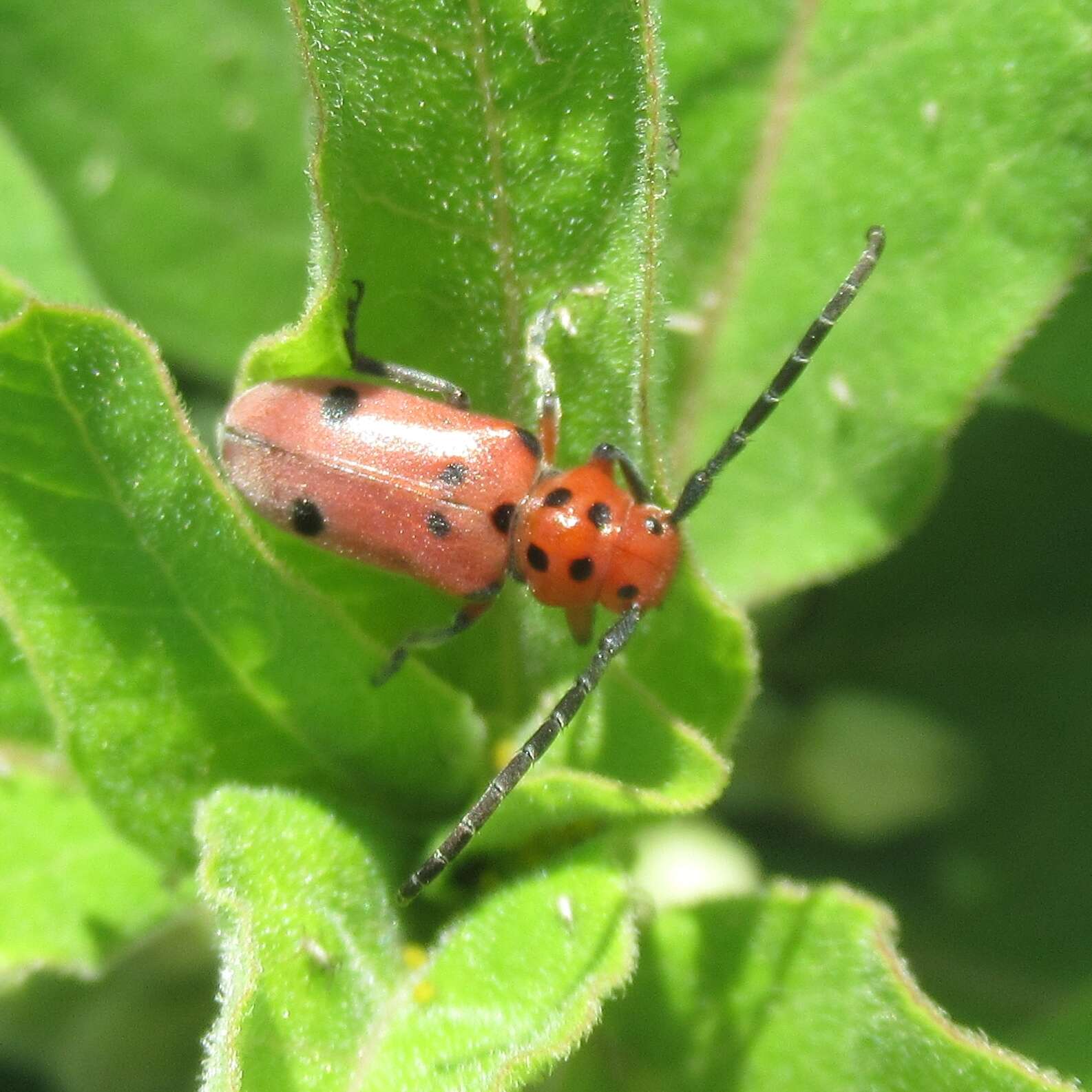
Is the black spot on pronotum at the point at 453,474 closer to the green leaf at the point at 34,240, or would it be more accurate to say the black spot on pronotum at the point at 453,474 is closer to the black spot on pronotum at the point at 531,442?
the black spot on pronotum at the point at 531,442

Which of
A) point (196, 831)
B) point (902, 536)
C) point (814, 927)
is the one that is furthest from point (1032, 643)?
point (196, 831)

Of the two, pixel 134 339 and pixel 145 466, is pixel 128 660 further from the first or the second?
pixel 134 339

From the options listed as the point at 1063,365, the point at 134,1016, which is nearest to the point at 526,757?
the point at 134,1016

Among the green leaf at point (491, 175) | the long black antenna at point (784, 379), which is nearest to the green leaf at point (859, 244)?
the long black antenna at point (784, 379)

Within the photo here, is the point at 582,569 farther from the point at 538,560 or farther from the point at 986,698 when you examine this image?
the point at 986,698

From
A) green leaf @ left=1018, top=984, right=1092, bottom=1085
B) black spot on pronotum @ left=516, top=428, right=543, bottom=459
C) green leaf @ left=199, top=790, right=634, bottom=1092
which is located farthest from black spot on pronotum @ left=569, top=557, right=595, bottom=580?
green leaf @ left=1018, top=984, right=1092, bottom=1085

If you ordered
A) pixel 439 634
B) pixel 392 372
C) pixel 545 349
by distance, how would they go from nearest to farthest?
pixel 545 349
pixel 392 372
pixel 439 634
